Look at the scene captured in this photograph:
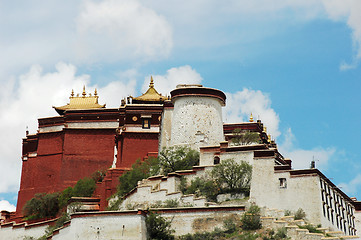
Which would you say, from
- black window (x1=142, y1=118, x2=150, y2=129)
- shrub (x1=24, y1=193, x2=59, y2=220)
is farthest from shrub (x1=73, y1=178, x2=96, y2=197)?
→ black window (x1=142, y1=118, x2=150, y2=129)

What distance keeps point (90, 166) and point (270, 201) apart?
711 inches

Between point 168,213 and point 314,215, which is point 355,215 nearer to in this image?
point 314,215

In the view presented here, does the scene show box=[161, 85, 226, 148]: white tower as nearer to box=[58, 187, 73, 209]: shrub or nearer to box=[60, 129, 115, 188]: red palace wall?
box=[58, 187, 73, 209]: shrub

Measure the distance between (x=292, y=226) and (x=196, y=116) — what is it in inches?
462

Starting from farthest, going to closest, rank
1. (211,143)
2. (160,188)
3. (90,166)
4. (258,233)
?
(90,166)
(211,143)
(160,188)
(258,233)

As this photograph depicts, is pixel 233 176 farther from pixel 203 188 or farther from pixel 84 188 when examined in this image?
pixel 84 188

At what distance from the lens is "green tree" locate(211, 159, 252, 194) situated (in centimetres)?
4059

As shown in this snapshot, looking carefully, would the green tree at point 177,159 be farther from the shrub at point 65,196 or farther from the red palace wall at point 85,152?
the red palace wall at point 85,152

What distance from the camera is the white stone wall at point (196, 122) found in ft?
149

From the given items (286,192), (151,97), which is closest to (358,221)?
(286,192)

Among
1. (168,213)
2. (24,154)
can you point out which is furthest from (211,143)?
(24,154)

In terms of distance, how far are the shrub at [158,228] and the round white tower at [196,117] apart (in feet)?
26.7

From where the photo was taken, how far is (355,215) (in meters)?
47.0

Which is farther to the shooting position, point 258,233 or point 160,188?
point 160,188
